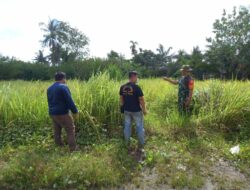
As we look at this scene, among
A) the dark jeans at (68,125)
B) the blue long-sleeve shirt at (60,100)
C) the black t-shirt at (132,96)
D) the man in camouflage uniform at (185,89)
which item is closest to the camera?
the blue long-sleeve shirt at (60,100)

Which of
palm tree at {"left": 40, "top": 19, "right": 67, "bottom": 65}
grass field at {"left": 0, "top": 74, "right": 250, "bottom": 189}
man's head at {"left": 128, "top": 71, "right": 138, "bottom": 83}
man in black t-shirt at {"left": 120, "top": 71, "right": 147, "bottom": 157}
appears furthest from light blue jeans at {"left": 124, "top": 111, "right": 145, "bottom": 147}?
palm tree at {"left": 40, "top": 19, "right": 67, "bottom": 65}

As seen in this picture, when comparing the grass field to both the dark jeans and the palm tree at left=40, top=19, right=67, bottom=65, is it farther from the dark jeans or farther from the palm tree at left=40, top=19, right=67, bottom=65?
the palm tree at left=40, top=19, right=67, bottom=65

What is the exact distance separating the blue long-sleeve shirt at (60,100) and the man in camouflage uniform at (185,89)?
10.3 ft

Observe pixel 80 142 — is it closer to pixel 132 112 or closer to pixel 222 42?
pixel 132 112

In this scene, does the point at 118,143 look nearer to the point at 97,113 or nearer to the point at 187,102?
the point at 97,113

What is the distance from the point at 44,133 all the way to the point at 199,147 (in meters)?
3.65

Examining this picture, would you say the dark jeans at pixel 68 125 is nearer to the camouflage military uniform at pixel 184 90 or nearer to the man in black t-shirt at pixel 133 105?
the man in black t-shirt at pixel 133 105

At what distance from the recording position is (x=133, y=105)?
6070 mm

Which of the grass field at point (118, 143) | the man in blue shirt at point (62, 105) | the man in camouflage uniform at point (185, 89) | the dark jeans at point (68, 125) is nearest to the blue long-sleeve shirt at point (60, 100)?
the man in blue shirt at point (62, 105)

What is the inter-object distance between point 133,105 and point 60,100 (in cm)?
155

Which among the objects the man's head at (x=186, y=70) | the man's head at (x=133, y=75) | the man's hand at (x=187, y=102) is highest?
the man's head at (x=186, y=70)

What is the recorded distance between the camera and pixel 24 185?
4668mm

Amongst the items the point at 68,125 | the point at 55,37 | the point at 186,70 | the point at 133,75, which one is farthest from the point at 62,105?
the point at 55,37

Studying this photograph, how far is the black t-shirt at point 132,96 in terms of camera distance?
19.8 ft
